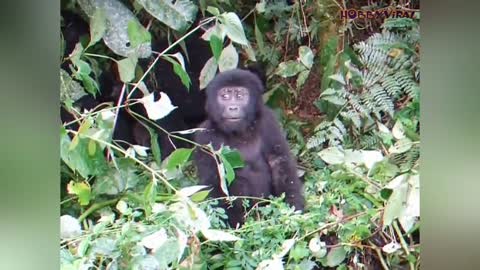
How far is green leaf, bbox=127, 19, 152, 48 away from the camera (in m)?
2.07

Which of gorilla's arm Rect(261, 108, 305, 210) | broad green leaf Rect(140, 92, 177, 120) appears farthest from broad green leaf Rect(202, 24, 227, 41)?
gorilla's arm Rect(261, 108, 305, 210)

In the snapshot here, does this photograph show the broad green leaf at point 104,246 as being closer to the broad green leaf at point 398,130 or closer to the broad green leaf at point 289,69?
the broad green leaf at point 289,69

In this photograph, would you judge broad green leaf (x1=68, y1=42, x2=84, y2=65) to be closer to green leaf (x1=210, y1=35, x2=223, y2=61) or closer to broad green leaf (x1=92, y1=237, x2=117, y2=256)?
green leaf (x1=210, y1=35, x2=223, y2=61)

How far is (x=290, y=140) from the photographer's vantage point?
6.90 ft

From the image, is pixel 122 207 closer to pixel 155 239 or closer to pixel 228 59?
pixel 155 239

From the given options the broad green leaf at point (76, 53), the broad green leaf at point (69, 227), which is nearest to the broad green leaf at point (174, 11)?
the broad green leaf at point (76, 53)

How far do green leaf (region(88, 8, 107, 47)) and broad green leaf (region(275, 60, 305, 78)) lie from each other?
0.55 m

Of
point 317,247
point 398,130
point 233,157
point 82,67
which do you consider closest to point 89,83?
point 82,67

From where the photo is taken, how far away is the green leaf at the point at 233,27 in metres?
2.08

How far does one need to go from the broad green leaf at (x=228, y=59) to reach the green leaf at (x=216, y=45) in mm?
12

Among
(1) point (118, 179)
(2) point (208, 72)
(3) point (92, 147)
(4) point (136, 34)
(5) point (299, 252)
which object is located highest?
(4) point (136, 34)

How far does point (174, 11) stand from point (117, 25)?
0.59ft

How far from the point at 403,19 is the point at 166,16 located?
743mm
